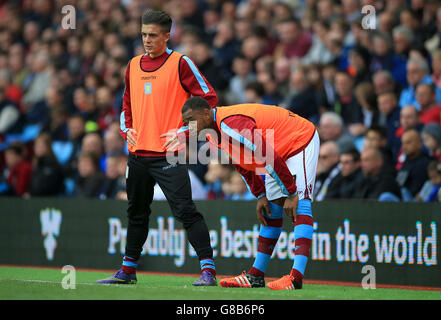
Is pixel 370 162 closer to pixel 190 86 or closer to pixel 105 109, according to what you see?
pixel 190 86

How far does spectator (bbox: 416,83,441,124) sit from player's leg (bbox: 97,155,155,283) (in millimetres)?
4803

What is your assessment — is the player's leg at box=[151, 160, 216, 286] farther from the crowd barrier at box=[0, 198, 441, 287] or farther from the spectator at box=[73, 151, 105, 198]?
the spectator at box=[73, 151, 105, 198]

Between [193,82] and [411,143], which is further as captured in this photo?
[411,143]

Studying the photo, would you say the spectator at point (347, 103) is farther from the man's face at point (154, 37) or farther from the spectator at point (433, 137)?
the man's face at point (154, 37)

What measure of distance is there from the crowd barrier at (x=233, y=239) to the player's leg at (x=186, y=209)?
2341 mm

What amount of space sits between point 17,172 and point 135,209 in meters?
7.17

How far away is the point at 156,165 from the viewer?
702 cm

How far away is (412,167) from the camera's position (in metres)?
9.70

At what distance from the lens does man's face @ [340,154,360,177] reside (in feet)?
32.7

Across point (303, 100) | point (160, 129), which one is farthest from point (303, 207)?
point (303, 100)

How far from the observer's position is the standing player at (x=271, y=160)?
6.62 meters

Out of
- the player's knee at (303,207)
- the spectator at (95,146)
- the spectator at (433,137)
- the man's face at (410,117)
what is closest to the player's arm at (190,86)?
the player's knee at (303,207)
